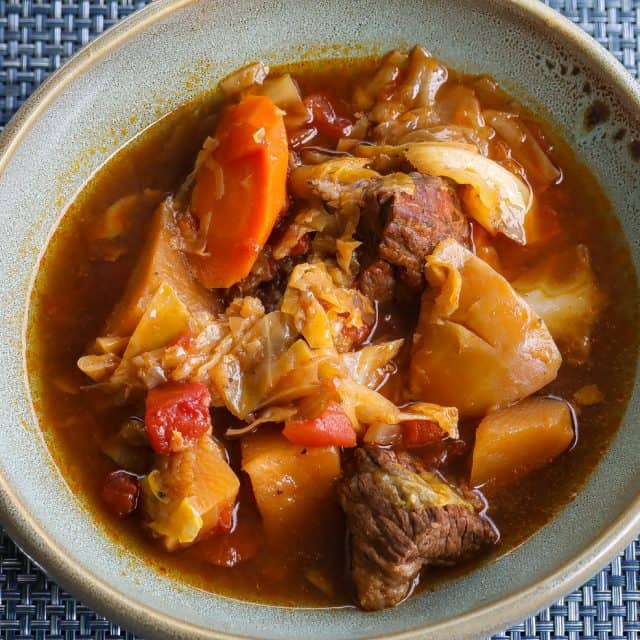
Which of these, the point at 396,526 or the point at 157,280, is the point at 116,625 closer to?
the point at 396,526

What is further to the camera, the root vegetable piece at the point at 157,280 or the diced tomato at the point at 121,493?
the root vegetable piece at the point at 157,280

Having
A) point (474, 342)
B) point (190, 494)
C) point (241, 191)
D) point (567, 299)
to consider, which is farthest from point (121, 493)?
point (567, 299)

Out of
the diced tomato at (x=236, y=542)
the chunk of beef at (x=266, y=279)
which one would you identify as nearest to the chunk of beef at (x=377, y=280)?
the chunk of beef at (x=266, y=279)

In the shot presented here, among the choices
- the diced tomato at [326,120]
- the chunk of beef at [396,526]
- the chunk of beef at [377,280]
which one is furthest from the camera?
the diced tomato at [326,120]

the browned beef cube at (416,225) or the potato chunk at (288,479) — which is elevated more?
the browned beef cube at (416,225)

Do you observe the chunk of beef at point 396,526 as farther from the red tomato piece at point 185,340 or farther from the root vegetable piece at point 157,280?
the root vegetable piece at point 157,280

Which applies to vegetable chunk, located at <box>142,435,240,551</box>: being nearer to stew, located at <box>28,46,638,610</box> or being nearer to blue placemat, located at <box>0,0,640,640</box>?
stew, located at <box>28,46,638,610</box>
